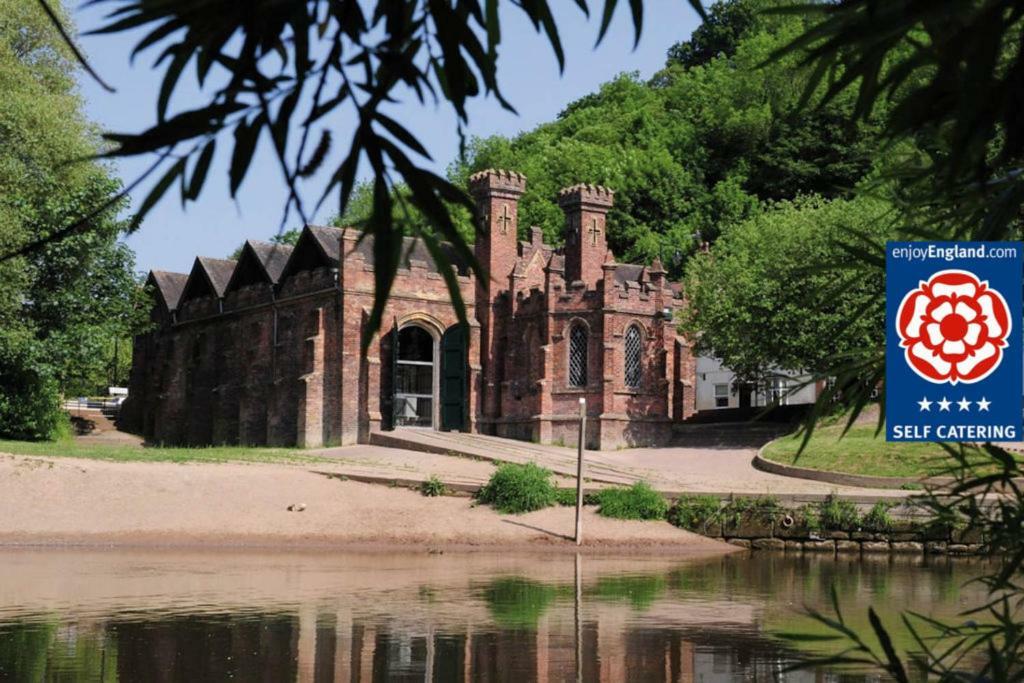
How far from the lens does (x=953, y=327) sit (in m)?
5.47

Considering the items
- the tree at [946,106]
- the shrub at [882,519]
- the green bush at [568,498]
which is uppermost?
the tree at [946,106]

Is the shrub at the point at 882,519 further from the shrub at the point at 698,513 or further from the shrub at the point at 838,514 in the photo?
the shrub at the point at 698,513

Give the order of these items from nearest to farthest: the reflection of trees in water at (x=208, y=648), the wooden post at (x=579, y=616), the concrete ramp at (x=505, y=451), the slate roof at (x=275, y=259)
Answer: the reflection of trees in water at (x=208, y=648) → the wooden post at (x=579, y=616) → the concrete ramp at (x=505, y=451) → the slate roof at (x=275, y=259)

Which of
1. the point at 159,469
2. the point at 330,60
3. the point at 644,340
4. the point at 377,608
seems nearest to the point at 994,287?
the point at 330,60

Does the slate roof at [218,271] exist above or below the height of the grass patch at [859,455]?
above

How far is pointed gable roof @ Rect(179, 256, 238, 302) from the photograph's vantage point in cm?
5197

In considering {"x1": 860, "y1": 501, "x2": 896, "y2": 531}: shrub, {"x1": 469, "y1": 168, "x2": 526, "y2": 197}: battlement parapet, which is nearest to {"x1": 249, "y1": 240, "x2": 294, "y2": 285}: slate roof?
{"x1": 469, "y1": 168, "x2": 526, "y2": 197}: battlement parapet

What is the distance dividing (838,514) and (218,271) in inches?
1232

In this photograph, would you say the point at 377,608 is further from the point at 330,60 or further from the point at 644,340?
the point at 644,340

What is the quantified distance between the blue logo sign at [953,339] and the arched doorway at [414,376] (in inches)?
1519

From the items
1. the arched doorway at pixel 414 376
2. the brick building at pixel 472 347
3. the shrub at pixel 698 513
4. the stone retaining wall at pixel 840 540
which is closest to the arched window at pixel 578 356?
the brick building at pixel 472 347

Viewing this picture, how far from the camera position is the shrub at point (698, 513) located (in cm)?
2992

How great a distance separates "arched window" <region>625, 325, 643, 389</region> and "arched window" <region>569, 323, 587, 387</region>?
1436 mm

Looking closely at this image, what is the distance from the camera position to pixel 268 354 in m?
47.3
